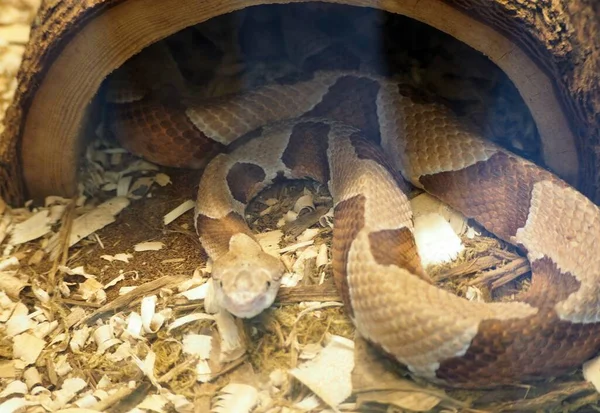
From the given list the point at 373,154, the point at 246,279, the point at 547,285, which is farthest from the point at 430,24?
the point at 246,279

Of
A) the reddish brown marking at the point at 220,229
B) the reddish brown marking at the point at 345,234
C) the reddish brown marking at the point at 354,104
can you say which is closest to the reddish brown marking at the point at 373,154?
the reddish brown marking at the point at 354,104

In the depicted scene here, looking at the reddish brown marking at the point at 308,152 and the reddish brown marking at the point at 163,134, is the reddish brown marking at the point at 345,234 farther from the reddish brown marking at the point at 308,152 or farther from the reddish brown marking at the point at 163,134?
the reddish brown marking at the point at 163,134

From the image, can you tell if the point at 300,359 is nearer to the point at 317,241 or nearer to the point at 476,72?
the point at 317,241

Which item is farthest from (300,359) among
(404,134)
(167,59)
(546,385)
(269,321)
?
A: (167,59)

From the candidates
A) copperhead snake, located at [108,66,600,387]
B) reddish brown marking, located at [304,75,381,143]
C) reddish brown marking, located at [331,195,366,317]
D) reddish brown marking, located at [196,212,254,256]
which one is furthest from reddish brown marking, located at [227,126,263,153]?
reddish brown marking, located at [331,195,366,317]

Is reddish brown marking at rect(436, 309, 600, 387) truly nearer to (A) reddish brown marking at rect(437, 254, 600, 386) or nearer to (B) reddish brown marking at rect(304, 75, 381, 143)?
(A) reddish brown marking at rect(437, 254, 600, 386)

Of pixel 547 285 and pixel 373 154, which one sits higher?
pixel 373 154

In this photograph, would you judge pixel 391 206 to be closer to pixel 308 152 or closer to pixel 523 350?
pixel 308 152
